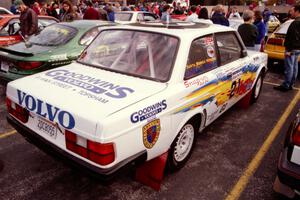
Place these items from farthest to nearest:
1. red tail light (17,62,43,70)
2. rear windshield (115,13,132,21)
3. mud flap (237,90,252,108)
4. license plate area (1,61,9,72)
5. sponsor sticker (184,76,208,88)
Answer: rear windshield (115,13,132,21) → mud flap (237,90,252,108) → license plate area (1,61,9,72) → red tail light (17,62,43,70) → sponsor sticker (184,76,208,88)

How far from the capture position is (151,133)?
248 cm

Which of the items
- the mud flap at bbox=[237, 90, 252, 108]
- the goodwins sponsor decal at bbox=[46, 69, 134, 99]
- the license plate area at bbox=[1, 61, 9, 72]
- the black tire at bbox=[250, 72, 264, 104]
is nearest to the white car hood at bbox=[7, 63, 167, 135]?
the goodwins sponsor decal at bbox=[46, 69, 134, 99]

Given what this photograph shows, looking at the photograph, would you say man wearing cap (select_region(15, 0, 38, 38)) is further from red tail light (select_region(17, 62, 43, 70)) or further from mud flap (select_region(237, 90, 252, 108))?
mud flap (select_region(237, 90, 252, 108))

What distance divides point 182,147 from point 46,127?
5.03ft

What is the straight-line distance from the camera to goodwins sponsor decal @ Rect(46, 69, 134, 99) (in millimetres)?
2549

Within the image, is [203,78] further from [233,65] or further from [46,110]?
[46,110]

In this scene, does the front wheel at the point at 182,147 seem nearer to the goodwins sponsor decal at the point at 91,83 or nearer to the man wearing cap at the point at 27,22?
the goodwins sponsor decal at the point at 91,83

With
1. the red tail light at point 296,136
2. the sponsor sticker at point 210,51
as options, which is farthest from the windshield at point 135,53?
the red tail light at point 296,136

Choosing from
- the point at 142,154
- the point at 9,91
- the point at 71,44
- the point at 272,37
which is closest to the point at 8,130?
the point at 9,91

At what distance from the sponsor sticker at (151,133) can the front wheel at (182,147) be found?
1.53ft

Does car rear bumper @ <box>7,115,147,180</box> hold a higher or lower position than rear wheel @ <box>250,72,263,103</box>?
higher

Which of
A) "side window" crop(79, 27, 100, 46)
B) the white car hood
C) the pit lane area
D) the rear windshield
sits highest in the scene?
the rear windshield

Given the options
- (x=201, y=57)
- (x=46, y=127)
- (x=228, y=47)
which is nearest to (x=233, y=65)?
(x=228, y=47)

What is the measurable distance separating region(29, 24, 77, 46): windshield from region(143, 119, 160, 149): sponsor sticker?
3387mm
